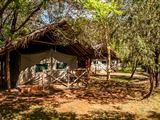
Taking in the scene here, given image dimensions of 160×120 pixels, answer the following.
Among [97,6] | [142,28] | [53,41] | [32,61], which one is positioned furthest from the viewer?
[32,61]

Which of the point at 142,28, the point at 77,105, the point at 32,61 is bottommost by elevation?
the point at 77,105

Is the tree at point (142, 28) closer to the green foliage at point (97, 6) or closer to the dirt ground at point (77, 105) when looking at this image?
the dirt ground at point (77, 105)

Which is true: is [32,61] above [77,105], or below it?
above

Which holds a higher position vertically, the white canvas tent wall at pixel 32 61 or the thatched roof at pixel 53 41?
the thatched roof at pixel 53 41

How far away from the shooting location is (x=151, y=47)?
60.0ft

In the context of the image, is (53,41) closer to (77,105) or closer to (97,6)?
(77,105)

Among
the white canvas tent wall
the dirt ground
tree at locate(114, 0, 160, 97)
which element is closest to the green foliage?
tree at locate(114, 0, 160, 97)

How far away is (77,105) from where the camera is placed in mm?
18266

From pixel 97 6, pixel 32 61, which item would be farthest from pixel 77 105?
pixel 32 61

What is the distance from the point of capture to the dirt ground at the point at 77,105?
16328mm

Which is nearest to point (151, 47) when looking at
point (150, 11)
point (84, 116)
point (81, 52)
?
point (150, 11)

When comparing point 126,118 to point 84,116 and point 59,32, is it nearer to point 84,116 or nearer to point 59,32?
point 84,116

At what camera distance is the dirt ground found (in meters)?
16.3

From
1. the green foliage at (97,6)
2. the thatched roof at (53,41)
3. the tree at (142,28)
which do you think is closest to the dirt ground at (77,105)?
the tree at (142,28)
